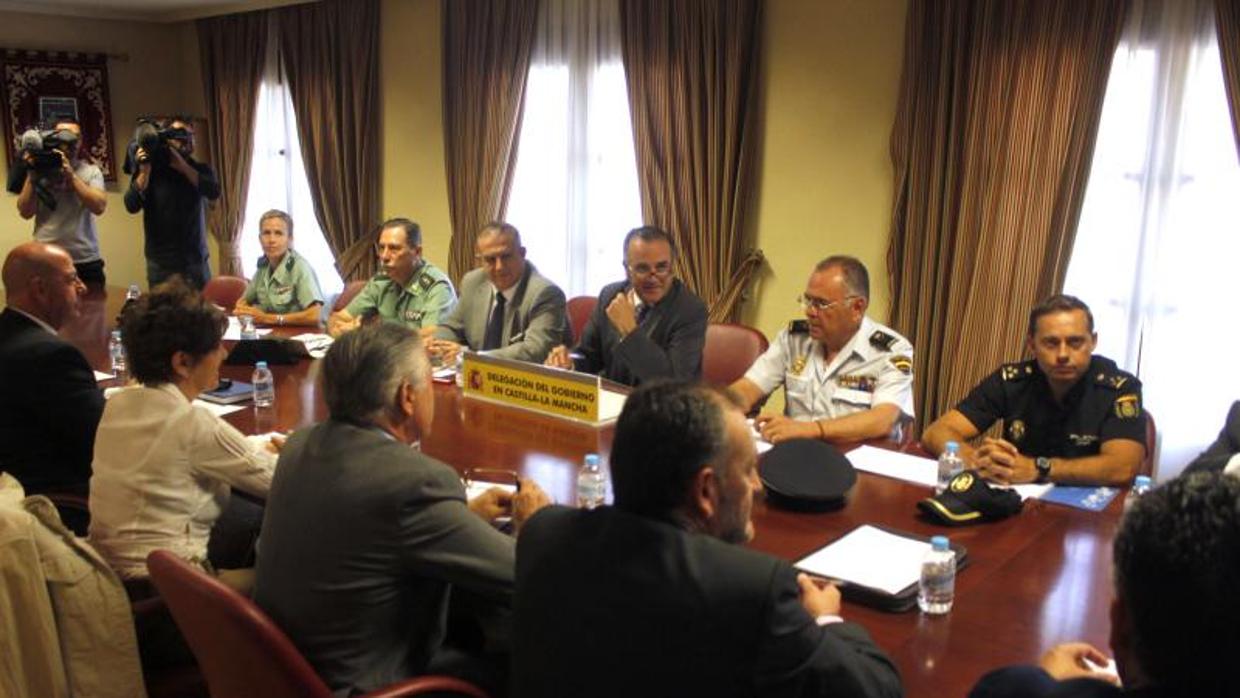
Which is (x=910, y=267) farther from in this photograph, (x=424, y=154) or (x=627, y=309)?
(x=424, y=154)

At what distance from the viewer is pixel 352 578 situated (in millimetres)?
1549

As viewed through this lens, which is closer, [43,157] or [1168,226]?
[1168,226]

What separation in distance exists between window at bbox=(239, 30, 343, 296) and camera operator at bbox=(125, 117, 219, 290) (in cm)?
144

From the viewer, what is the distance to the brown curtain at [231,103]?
6898 millimetres

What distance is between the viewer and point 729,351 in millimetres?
3635

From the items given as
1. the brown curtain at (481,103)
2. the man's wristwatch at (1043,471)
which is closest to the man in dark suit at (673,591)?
the man's wristwatch at (1043,471)

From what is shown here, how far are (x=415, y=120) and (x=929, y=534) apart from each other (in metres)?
4.94

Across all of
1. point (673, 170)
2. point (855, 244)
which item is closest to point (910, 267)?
point (855, 244)

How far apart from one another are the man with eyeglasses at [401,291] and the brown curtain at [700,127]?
1.24 metres

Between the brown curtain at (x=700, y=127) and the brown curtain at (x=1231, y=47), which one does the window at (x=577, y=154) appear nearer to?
the brown curtain at (x=700, y=127)

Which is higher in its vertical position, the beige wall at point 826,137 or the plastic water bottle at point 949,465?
the beige wall at point 826,137

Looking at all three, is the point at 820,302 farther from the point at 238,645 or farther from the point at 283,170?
the point at 283,170

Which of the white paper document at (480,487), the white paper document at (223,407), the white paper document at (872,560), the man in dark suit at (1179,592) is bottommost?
the white paper document at (223,407)

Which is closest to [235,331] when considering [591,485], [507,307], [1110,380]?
[507,307]
